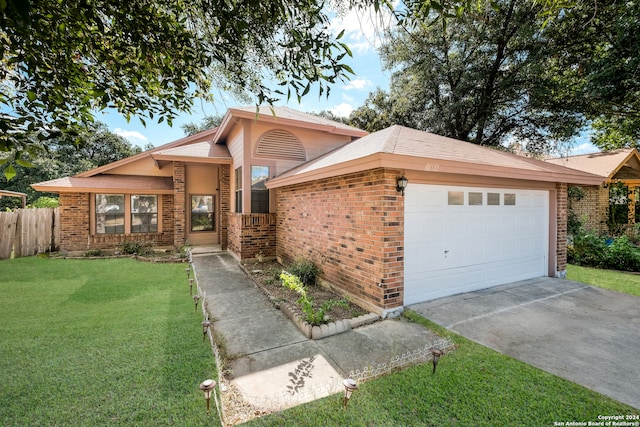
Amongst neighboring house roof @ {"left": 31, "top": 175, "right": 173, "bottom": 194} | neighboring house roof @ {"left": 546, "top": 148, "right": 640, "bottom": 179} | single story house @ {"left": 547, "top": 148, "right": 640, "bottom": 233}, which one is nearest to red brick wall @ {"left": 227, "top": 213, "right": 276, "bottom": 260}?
neighboring house roof @ {"left": 31, "top": 175, "right": 173, "bottom": 194}

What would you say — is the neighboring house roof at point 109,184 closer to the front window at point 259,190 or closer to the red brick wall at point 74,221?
the red brick wall at point 74,221

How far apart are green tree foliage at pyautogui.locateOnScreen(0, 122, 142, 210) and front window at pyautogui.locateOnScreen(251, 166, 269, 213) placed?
60.5 ft

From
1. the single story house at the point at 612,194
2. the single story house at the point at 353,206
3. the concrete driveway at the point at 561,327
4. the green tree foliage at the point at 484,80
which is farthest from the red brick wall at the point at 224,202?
the single story house at the point at 612,194

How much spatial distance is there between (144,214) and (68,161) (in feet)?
72.3

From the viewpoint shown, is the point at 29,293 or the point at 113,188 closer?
the point at 29,293

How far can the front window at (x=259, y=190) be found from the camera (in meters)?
8.84

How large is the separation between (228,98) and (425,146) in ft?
12.9

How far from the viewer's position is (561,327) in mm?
4180

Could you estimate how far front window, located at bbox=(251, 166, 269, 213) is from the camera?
8844 millimetres

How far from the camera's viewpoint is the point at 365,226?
4.90 metres

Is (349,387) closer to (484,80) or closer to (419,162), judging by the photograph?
(419,162)

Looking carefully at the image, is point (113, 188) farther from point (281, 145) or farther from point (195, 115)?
point (195, 115)

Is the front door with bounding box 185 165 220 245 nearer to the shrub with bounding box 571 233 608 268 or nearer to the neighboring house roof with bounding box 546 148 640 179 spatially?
the shrub with bounding box 571 233 608 268

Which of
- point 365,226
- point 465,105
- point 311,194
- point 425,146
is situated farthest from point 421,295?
point 465,105
